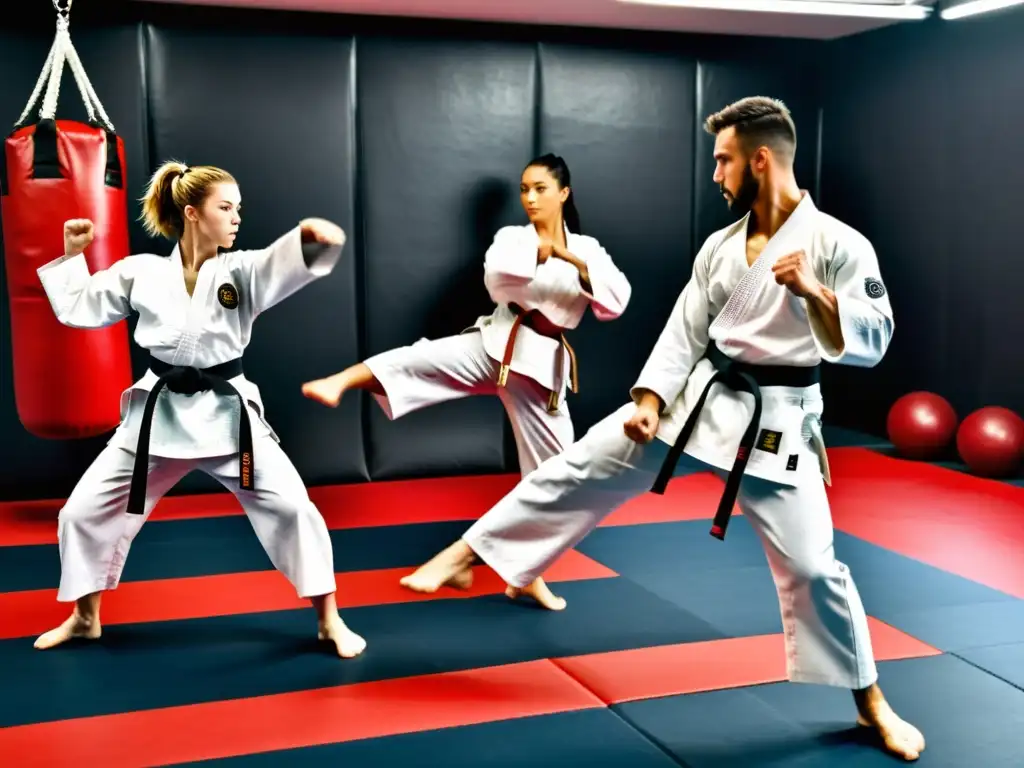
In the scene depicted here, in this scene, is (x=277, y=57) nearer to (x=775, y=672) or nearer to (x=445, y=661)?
(x=445, y=661)

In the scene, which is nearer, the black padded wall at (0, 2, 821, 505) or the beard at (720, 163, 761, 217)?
the beard at (720, 163, 761, 217)

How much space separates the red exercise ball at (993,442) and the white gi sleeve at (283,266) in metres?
3.54

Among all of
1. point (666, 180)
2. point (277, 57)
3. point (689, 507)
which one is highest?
point (277, 57)

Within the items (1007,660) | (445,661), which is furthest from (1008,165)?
(445,661)

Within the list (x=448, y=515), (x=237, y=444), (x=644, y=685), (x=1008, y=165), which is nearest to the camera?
(x=644, y=685)

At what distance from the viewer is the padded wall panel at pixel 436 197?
5340mm

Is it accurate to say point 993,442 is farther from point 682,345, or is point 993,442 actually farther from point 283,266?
point 283,266

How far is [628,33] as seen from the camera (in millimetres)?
5746

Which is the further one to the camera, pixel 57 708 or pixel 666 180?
pixel 666 180

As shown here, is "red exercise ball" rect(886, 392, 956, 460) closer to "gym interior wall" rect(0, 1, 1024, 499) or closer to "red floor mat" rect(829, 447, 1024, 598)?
"red floor mat" rect(829, 447, 1024, 598)

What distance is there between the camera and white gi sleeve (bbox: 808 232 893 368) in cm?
231

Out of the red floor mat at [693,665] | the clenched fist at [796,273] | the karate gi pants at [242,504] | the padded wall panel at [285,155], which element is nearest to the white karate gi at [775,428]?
the clenched fist at [796,273]

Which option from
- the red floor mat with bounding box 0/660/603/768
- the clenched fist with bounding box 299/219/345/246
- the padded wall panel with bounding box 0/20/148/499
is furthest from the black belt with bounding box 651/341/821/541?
the padded wall panel with bounding box 0/20/148/499

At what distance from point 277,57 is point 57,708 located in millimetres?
3384
